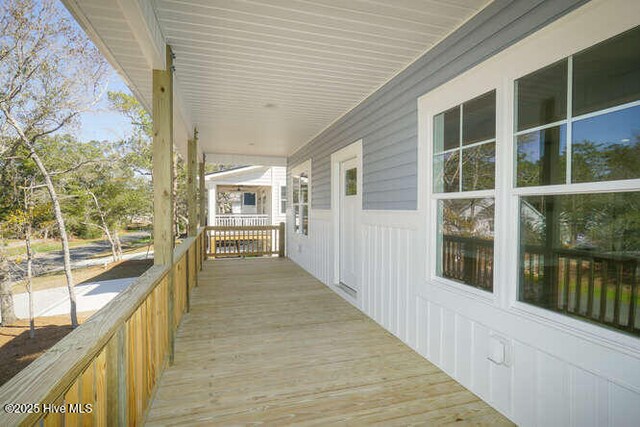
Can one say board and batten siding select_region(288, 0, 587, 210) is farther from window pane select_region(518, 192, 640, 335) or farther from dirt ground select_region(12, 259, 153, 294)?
dirt ground select_region(12, 259, 153, 294)

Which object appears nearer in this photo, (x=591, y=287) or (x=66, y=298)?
(x=591, y=287)

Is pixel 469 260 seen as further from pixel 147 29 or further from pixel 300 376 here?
pixel 147 29

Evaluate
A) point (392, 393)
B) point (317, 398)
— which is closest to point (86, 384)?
point (317, 398)

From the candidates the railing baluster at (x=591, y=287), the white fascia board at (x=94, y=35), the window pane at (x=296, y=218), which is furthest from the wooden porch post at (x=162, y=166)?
the window pane at (x=296, y=218)

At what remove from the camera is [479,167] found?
2.34 metres

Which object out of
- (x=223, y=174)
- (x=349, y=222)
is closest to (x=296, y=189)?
(x=349, y=222)

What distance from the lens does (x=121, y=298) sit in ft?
5.61

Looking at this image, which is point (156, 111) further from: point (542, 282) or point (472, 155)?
point (542, 282)

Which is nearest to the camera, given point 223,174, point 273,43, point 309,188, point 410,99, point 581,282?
point 581,282

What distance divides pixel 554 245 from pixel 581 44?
1.06 m

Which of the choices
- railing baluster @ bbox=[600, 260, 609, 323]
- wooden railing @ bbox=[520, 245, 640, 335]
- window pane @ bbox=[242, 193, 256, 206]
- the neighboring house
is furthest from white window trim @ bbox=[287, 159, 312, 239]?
window pane @ bbox=[242, 193, 256, 206]

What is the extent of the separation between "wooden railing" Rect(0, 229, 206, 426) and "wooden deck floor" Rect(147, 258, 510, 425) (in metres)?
0.30

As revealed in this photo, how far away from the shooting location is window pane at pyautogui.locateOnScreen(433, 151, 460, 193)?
8.39ft

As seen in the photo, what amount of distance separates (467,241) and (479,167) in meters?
0.57
